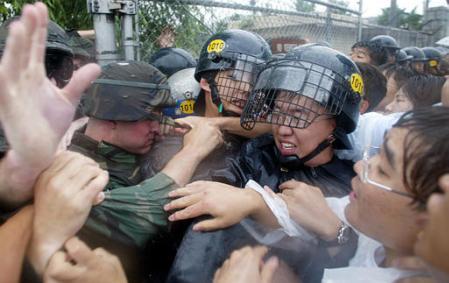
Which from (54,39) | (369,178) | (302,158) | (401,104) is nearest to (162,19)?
(54,39)

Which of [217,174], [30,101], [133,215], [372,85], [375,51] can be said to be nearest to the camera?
[30,101]

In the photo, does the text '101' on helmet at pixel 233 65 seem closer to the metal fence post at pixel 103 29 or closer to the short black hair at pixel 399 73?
the metal fence post at pixel 103 29

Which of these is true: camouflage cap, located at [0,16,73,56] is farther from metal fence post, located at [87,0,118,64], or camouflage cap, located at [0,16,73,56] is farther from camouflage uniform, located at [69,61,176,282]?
camouflage uniform, located at [69,61,176,282]

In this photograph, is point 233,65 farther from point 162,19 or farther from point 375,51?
point 375,51

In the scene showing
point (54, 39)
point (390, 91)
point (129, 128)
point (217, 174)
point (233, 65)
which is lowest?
point (390, 91)

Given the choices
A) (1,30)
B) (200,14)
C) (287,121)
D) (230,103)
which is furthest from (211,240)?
(200,14)

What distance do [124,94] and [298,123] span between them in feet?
2.62

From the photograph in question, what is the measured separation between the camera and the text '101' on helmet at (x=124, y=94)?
6.57 ft

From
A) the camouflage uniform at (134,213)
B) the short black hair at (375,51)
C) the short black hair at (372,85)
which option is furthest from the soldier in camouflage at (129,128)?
the short black hair at (375,51)

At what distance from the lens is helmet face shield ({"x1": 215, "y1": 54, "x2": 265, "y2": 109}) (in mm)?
2311

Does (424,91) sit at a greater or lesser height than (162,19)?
lesser

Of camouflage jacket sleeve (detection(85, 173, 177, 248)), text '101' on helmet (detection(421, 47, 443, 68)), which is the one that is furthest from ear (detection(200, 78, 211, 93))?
text '101' on helmet (detection(421, 47, 443, 68))

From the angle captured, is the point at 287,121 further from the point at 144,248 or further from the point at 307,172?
the point at 144,248

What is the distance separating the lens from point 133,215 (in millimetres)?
1415
